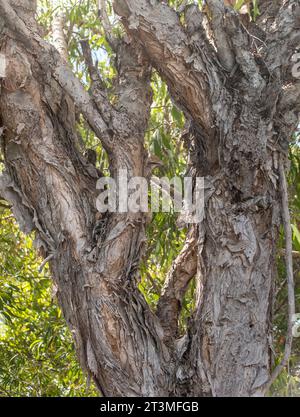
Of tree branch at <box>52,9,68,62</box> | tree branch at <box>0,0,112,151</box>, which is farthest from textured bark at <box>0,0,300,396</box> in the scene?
tree branch at <box>52,9,68,62</box>

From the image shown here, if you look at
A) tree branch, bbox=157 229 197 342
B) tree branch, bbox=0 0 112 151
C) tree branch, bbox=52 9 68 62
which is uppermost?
tree branch, bbox=52 9 68 62

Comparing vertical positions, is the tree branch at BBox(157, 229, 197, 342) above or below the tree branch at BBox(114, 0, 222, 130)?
below

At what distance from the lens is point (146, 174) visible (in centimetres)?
259

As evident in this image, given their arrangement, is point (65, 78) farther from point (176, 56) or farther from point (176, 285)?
point (176, 285)

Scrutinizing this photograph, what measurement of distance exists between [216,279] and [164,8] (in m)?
1.02

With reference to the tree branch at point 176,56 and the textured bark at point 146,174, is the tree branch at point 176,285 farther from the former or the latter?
the tree branch at point 176,56

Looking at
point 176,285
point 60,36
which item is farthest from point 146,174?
point 60,36

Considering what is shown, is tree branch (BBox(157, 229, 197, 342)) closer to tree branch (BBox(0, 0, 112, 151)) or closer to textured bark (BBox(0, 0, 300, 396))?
textured bark (BBox(0, 0, 300, 396))

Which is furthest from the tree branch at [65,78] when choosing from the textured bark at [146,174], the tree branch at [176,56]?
the tree branch at [176,56]

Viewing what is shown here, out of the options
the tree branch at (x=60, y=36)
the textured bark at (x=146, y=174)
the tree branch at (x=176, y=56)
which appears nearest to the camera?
the textured bark at (x=146, y=174)

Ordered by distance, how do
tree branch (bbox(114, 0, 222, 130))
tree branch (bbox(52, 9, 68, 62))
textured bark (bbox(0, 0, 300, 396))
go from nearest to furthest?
1. textured bark (bbox(0, 0, 300, 396))
2. tree branch (bbox(114, 0, 222, 130))
3. tree branch (bbox(52, 9, 68, 62))

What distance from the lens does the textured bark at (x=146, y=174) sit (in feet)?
7.39

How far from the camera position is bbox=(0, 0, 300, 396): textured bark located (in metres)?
2.25

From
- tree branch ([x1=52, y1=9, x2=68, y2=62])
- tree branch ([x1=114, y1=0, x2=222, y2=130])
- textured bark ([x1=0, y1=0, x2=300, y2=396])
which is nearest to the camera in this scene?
textured bark ([x1=0, y1=0, x2=300, y2=396])
